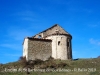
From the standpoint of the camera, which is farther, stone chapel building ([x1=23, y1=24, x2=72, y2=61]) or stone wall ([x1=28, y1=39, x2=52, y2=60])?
stone chapel building ([x1=23, y1=24, x2=72, y2=61])

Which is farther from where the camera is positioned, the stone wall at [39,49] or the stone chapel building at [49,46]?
the stone chapel building at [49,46]

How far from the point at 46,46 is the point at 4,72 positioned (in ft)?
40.3

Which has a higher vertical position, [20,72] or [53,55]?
[53,55]

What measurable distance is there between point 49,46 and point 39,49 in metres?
2.55

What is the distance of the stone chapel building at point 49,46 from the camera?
43.1 metres

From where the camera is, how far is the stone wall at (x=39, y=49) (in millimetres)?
42906

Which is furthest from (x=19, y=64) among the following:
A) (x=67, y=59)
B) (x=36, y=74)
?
(x=67, y=59)

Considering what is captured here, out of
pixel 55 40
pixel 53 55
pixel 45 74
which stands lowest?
pixel 45 74

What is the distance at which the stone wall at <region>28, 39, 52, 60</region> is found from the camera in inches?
1689

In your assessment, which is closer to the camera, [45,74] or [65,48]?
[45,74]

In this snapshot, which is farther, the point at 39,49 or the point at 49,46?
the point at 49,46

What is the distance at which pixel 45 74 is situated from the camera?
3422 centimetres

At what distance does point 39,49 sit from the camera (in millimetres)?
43656

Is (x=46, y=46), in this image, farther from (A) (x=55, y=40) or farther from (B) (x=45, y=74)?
(B) (x=45, y=74)
